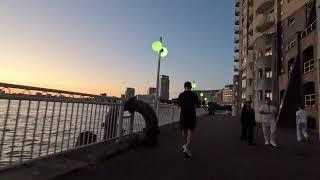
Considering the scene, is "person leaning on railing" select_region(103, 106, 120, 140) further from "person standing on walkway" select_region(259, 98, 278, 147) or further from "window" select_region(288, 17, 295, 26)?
A: "window" select_region(288, 17, 295, 26)

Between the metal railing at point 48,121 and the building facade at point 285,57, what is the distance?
17.2 metres

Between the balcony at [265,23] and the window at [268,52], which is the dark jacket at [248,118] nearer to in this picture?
the window at [268,52]

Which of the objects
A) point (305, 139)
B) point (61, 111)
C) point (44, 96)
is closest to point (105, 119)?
point (61, 111)

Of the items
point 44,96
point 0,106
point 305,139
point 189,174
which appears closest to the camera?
point 0,106

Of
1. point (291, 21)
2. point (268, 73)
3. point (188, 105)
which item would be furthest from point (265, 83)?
point (188, 105)

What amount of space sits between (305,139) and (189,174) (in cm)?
1184

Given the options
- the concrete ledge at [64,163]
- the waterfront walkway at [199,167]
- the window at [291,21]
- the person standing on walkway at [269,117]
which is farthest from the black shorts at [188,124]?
the window at [291,21]

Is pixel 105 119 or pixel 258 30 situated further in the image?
pixel 258 30

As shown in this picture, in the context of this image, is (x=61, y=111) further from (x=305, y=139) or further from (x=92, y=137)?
(x=305, y=139)

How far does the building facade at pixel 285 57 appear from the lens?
3119 cm

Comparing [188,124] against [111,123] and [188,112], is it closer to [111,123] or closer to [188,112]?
[188,112]

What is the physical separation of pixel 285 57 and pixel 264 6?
56.6ft

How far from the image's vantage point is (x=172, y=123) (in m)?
21.2

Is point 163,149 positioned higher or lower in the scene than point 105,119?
lower
